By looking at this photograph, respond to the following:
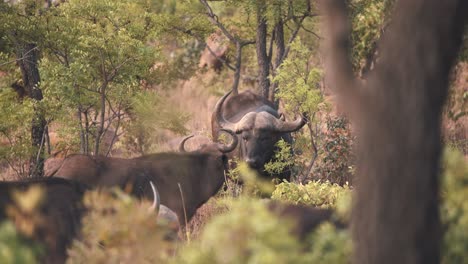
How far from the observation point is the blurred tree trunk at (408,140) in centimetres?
552

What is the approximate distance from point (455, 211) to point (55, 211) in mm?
3547

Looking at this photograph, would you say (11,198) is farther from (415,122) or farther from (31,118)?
(31,118)

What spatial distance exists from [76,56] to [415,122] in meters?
9.27

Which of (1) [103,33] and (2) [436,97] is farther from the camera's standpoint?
(1) [103,33]

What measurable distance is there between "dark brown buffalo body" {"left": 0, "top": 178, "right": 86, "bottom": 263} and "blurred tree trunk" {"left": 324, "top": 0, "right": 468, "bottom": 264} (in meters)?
2.92

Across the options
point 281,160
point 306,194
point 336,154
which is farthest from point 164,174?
point 336,154

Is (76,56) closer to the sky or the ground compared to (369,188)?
closer to the sky

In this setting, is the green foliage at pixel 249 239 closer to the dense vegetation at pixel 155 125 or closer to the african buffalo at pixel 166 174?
the dense vegetation at pixel 155 125

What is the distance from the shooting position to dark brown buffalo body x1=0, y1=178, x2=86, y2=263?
7.63 m

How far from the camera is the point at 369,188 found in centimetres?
563

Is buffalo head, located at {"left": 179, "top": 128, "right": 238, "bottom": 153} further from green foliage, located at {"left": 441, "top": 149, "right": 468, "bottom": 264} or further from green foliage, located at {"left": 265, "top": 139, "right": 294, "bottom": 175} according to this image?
green foliage, located at {"left": 441, "top": 149, "right": 468, "bottom": 264}

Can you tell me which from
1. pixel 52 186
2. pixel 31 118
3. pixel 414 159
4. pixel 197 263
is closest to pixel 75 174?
pixel 52 186

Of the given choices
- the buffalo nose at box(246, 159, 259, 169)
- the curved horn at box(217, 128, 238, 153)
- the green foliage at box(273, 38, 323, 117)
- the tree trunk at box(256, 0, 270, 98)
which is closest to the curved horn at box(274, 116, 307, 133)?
the green foliage at box(273, 38, 323, 117)

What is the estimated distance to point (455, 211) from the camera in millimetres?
6242
